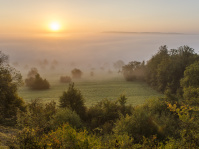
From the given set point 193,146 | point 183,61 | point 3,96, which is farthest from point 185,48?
point 3,96

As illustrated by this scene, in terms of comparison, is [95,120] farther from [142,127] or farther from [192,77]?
[192,77]

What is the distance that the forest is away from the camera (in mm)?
12953

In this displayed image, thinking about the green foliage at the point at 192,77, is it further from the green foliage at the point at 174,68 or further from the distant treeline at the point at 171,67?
the green foliage at the point at 174,68

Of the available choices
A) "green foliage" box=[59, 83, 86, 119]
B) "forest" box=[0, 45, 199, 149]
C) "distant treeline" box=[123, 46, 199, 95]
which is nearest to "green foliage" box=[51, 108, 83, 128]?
"forest" box=[0, 45, 199, 149]

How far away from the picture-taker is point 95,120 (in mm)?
28531

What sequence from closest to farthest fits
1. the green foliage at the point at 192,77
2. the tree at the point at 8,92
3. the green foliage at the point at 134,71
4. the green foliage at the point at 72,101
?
1. the tree at the point at 8,92
2. the green foliage at the point at 72,101
3. the green foliage at the point at 192,77
4. the green foliage at the point at 134,71

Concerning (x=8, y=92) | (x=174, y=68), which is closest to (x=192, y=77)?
(x=174, y=68)

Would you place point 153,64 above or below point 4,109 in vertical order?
Result: above

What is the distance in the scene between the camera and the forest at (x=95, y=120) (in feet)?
42.5

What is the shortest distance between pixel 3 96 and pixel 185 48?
55586 millimetres

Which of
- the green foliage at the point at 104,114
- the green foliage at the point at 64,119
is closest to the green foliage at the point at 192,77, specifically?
the green foliage at the point at 104,114

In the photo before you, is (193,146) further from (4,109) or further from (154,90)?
(154,90)

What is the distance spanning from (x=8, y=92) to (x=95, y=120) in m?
15.4

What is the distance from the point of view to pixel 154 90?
64.5 m
